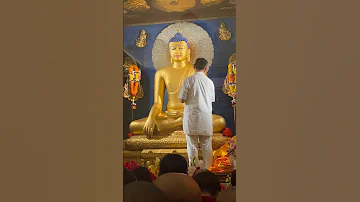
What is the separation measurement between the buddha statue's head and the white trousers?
324 millimetres

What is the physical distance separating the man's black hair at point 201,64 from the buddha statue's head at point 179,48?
6cm

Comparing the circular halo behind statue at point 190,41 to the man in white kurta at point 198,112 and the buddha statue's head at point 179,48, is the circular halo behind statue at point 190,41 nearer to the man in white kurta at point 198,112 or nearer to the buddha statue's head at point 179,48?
the buddha statue's head at point 179,48

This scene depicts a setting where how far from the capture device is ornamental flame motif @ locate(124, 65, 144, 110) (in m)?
1.27

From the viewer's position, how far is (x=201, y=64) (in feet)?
4.45

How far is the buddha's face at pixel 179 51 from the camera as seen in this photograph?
142cm

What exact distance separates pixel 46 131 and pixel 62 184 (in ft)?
0.14

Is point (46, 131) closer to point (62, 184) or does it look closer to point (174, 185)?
point (62, 184)

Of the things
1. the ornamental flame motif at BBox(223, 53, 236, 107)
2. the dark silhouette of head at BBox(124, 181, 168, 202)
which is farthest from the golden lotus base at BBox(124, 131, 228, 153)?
the dark silhouette of head at BBox(124, 181, 168, 202)

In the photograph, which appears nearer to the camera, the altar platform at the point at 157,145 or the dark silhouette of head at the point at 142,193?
the dark silhouette of head at the point at 142,193

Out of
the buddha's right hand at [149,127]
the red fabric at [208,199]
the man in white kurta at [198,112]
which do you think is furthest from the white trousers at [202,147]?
the red fabric at [208,199]

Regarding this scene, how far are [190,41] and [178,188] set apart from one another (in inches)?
38.2

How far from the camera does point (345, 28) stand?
331 mm

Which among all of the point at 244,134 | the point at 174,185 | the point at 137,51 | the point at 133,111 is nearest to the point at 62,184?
the point at 244,134

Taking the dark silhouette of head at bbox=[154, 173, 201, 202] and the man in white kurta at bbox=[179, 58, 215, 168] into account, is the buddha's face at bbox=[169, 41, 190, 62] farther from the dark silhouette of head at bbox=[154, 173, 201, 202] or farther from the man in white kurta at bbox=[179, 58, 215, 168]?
the dark silhouette of head at bbox=[154, 173, 201, 202]
